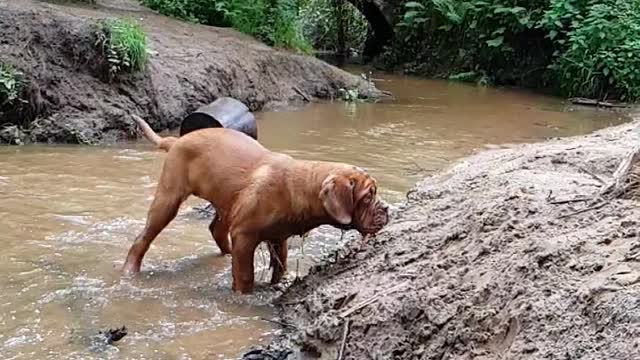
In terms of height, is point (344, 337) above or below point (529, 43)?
below

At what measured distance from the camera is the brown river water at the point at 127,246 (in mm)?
4824

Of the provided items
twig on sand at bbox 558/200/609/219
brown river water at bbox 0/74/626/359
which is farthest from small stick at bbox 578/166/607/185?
brown river water at bbox 0/74/626/359

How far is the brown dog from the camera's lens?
5.15 meters

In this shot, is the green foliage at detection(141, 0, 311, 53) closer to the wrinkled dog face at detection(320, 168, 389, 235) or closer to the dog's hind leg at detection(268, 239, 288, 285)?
the dog's hind leg at detection(268, 239, 288, 285)

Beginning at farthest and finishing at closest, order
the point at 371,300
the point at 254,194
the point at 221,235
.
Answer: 1. the point at 221,235
2. the point at 254,194
3. the point at 371,300

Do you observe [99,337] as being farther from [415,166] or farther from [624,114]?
[624,114]

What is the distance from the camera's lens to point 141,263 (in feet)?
19.9

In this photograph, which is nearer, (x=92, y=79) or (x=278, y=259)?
(x=278, y=259)

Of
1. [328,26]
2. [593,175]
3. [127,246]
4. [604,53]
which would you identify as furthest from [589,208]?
[328,26]

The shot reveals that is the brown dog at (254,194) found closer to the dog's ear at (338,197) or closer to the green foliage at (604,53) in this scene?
the dog's ear at (338,197)

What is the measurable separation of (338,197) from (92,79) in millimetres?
7363

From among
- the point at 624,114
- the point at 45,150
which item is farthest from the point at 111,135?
the point at 624,114

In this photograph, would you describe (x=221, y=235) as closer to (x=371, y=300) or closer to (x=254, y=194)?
(x=254, y=194)

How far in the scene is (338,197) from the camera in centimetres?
508
